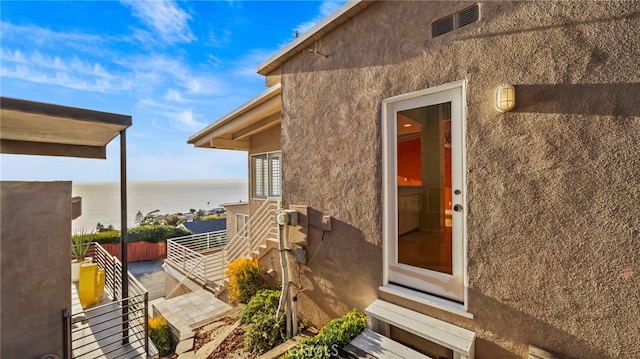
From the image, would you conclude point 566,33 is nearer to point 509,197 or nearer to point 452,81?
point 452,81

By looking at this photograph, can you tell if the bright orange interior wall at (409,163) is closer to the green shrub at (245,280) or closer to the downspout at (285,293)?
the downspout at (285,293)

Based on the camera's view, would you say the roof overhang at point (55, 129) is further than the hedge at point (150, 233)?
No

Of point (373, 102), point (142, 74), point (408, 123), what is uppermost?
point (142, 74)

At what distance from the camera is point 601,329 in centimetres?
218

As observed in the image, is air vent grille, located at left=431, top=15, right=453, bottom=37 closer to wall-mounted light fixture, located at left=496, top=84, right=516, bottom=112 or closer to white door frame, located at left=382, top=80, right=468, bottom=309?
white door frame, located at left=382, top=80, right=468, bottom=309

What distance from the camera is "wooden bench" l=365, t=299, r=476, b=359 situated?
2592 mm

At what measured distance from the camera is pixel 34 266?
3264 millimetres

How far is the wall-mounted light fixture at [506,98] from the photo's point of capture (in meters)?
2.53

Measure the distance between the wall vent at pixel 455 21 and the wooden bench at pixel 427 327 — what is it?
137 inches

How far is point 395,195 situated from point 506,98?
1.65 meters

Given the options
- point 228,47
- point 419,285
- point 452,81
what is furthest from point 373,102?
point 228,47

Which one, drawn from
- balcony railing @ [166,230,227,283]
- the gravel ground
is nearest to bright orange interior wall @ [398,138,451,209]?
balcony railing @ [166,230,227,283]

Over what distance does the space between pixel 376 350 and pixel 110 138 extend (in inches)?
241

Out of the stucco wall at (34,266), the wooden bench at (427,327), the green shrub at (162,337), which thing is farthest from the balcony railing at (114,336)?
the wooden bench at (427,327)
